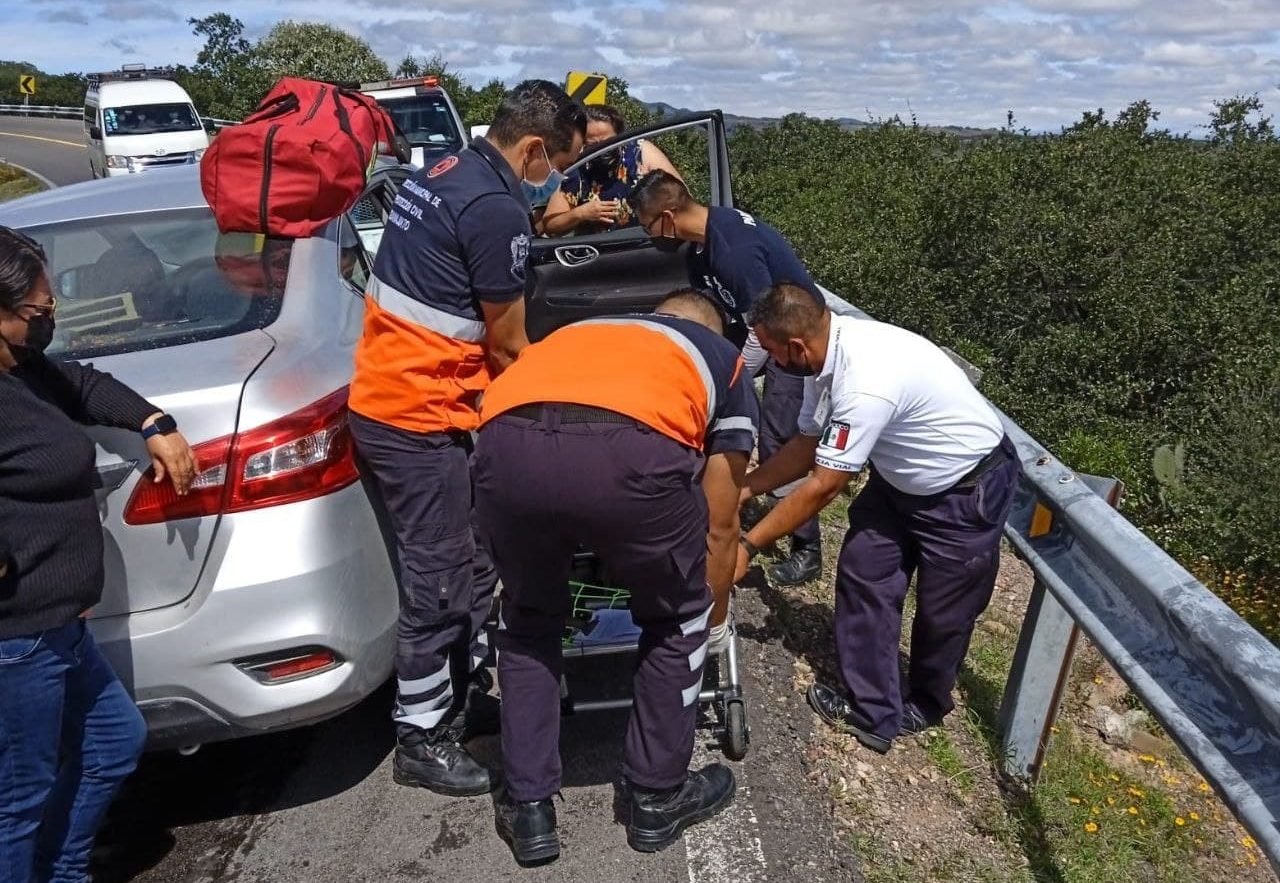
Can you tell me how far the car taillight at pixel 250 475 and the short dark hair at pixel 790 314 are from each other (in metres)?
1.37

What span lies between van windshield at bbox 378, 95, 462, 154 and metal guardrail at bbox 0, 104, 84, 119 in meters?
35.7

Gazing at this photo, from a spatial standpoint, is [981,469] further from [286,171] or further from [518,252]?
[286,171]

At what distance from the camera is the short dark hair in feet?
10.4

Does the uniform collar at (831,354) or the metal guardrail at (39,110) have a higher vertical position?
the uniform collar at (831,354)

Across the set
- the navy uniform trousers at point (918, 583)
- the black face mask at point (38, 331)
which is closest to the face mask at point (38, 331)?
the black face mask at point (38, 331)

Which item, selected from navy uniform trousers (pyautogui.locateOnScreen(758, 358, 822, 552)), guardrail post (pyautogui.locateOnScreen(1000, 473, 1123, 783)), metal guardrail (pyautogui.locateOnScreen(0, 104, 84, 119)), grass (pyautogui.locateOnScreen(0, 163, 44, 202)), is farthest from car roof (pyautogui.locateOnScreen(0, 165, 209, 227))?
metal guardrail (pyautogui.locateOnScreen(0, 104, 84, 119))

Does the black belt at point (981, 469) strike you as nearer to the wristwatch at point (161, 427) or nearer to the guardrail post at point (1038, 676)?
the guardrail post at point (1038, 676)

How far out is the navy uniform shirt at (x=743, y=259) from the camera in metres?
4.22

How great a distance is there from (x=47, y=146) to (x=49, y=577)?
37.4 meters

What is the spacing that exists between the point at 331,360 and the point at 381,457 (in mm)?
350

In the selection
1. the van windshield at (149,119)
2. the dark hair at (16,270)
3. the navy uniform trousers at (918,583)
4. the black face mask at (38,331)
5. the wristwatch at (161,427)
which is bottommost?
the van windshield at (149,119)

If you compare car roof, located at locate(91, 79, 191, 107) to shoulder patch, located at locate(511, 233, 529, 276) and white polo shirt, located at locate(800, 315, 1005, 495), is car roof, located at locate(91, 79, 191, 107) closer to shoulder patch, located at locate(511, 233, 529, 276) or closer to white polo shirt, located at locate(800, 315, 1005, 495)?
shoulder patch, located at locate(511, 233, 529, 276)

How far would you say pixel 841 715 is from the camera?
11.3 ft

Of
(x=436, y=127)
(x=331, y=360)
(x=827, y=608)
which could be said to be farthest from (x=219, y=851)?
(x=436, y=127)
